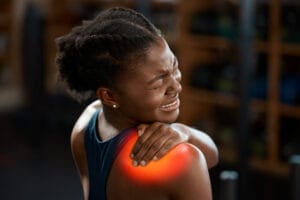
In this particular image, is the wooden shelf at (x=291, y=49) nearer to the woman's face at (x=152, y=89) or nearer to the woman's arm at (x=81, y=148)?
the woman's arm at (x=81, y=148)

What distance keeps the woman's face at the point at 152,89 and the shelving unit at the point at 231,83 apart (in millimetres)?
2607

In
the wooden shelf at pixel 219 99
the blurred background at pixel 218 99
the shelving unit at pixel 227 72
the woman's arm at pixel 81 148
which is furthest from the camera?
the wooden shelf at pixel 219 99

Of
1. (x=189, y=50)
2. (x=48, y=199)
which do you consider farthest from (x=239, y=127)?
(x=48, y=199)

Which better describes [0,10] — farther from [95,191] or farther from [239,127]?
[95,191]

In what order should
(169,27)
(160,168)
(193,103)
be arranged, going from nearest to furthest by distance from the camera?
(160,168)
(193,103)
(169,27)

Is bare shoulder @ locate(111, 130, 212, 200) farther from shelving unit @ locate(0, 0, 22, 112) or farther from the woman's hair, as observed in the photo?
shelving unit @ locate(0, 0, 22, 112)

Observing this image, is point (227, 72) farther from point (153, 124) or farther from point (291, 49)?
point (153, 124)

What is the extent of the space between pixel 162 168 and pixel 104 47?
0.27 meters

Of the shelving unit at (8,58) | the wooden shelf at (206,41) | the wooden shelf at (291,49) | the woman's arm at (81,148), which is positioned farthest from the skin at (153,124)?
the shelving unit at (8,58)

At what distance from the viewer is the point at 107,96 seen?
1.31m

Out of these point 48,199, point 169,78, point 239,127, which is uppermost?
point 169,78

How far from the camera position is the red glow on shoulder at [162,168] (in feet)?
3.90

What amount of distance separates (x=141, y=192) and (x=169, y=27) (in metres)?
3.63

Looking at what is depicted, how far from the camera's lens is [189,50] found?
14.4ft
